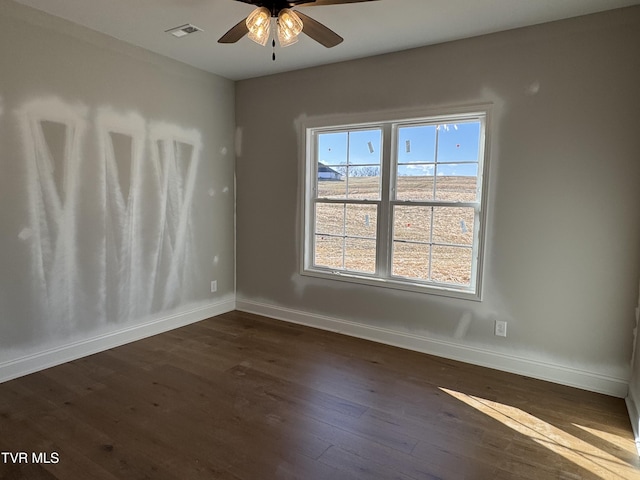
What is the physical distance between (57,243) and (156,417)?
1.62 m

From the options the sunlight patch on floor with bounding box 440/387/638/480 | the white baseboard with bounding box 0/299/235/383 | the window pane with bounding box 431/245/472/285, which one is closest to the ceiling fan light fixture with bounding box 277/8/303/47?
the window pane with bounding box 431/245/472/285

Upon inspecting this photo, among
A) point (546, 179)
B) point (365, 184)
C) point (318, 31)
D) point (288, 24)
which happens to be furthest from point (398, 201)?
point (288, 24)

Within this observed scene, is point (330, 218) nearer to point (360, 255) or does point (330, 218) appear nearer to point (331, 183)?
point (331, 183)

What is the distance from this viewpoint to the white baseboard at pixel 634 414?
2233 mm

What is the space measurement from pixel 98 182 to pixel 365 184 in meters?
2.36

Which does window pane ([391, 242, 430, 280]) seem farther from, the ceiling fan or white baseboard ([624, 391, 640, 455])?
the ceiling fan

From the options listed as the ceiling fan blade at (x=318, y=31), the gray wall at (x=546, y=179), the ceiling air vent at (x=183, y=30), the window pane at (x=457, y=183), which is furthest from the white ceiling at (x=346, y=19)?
the window pane at (x=457, y=183)

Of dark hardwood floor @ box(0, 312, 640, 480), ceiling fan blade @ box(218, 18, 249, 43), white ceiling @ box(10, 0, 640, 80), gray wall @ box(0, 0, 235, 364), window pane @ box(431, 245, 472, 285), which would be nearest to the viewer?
dark hardwood floor @ box(0, 312, 640, 480)

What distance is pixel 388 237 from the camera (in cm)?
366

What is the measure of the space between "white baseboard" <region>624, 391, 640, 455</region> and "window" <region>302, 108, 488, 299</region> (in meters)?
1.17

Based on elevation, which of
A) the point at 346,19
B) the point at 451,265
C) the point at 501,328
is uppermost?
the point at 346,19

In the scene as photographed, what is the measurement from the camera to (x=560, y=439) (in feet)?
7.32

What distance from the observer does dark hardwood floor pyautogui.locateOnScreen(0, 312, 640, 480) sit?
6.46ft

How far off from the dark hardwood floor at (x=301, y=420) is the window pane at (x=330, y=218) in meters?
1.27
